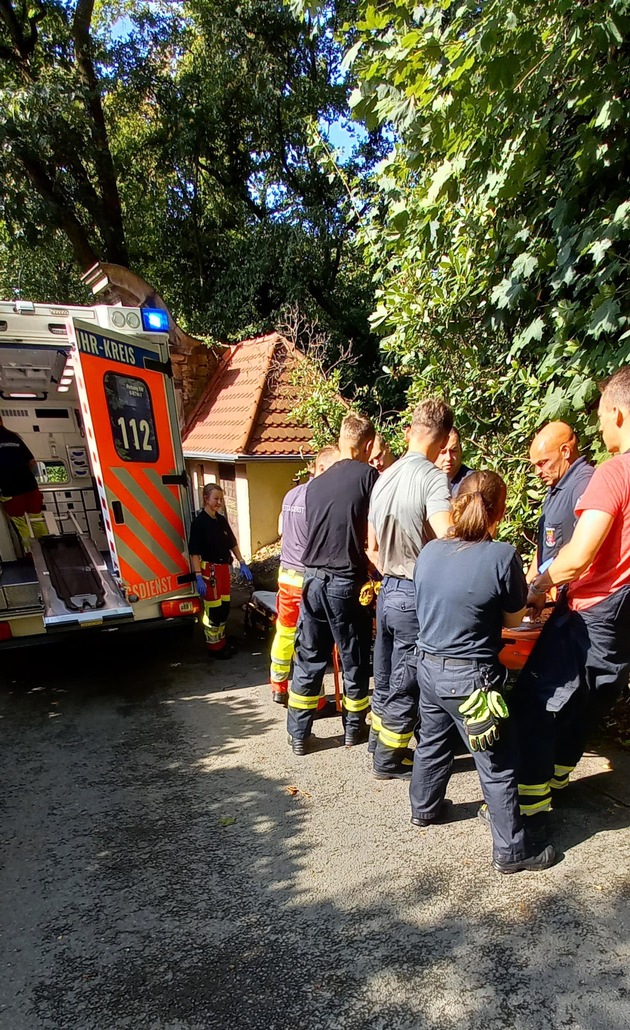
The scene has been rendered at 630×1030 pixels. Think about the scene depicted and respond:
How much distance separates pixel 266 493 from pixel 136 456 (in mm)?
3923

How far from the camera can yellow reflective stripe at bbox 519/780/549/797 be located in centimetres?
290

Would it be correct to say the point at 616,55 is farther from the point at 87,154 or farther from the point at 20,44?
the point at 20,44

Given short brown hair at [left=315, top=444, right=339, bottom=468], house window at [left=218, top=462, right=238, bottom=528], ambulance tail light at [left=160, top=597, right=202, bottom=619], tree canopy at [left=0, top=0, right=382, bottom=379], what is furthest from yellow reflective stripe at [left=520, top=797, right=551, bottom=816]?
tree canopy at [left=0, top=0, right=382, bottom=379]

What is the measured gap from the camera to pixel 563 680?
2838 millimetres

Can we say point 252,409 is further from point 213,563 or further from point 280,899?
point 280,899

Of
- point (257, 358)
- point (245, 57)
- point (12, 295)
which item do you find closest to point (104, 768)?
point (257, 358)

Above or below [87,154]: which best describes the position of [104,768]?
below

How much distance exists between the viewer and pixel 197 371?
11930 mm

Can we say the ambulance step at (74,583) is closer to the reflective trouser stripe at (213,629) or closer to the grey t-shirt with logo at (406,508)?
the reflective trouser stripe at (213,629)

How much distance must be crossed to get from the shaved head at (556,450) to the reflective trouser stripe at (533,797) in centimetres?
168

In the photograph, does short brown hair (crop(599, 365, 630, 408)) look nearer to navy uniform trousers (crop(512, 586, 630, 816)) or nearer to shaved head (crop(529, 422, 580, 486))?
shaved head (crop(529, 422, 580, 486))

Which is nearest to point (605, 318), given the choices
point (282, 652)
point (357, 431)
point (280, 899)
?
point (357, 431)

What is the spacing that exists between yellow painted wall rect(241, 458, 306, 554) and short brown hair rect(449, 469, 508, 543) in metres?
6.04

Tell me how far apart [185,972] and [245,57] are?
15707mm
